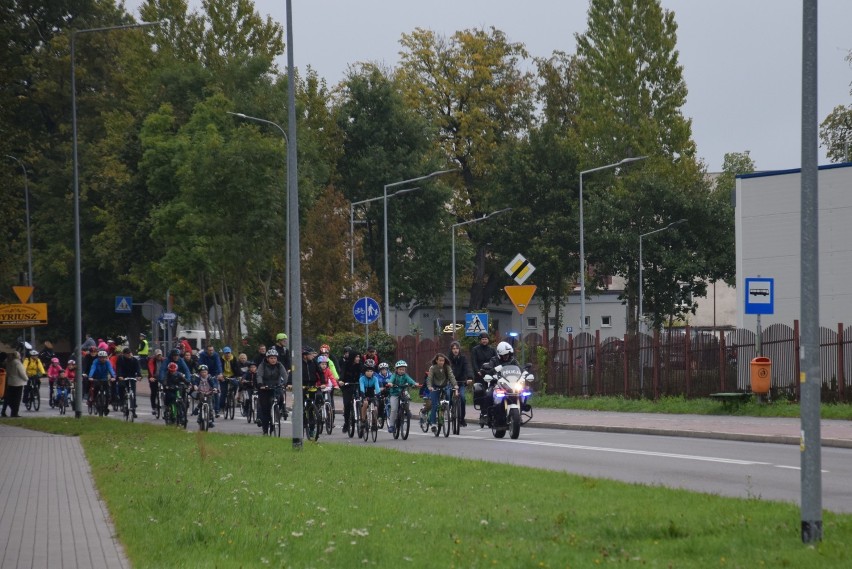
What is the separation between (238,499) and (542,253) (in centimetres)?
5610

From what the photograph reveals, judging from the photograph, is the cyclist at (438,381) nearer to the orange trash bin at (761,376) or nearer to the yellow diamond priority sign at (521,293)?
the yellow diamond priority sign at (521,293)

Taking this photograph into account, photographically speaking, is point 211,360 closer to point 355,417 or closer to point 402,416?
point 355,417

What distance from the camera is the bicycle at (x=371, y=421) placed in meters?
26.4

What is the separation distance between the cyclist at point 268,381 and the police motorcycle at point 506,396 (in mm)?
4348

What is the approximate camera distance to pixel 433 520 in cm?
1184

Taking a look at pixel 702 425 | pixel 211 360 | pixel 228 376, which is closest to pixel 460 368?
pixel 702 425

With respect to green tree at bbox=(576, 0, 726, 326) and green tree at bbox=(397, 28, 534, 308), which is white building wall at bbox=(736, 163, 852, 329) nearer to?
green tree at bbox=(576, 0, 726, 326)

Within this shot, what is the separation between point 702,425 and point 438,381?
5.14 m

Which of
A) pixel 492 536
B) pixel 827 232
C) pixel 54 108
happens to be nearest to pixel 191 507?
pixel 492 536

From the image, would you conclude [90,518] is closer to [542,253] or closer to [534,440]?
[534,440]

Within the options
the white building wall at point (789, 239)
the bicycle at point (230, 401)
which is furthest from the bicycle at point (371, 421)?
the white building wall at point (789, 239)

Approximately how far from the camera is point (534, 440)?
2548 centimetres

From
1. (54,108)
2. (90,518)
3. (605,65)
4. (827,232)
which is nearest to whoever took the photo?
(90,518)

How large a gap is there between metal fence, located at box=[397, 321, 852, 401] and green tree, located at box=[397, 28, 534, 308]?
29099mm
